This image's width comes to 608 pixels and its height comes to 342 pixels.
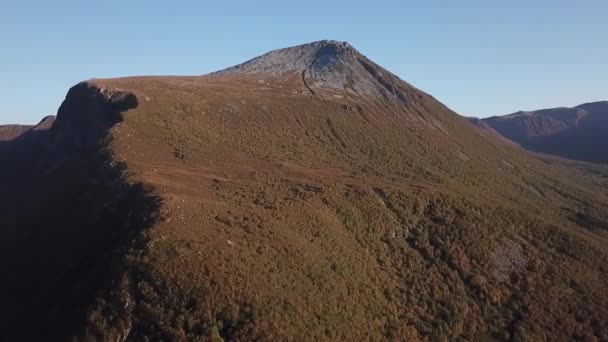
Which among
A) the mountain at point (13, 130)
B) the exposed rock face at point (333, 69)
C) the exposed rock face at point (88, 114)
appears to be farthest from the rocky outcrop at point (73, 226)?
the mountain at point (13, 130)

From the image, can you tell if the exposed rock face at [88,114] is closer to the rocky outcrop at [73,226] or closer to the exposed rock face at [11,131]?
the rocky outcrop at [73,226]

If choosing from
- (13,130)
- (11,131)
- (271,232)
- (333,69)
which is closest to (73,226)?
(271,232)

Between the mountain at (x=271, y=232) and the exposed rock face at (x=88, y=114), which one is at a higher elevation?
the exposed rock face at (x=88, y=114)

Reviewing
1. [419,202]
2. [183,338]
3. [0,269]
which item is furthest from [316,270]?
[0,269]

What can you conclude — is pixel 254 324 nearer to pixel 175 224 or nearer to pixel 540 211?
pixel 175 224

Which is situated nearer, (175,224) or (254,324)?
(254,324)
